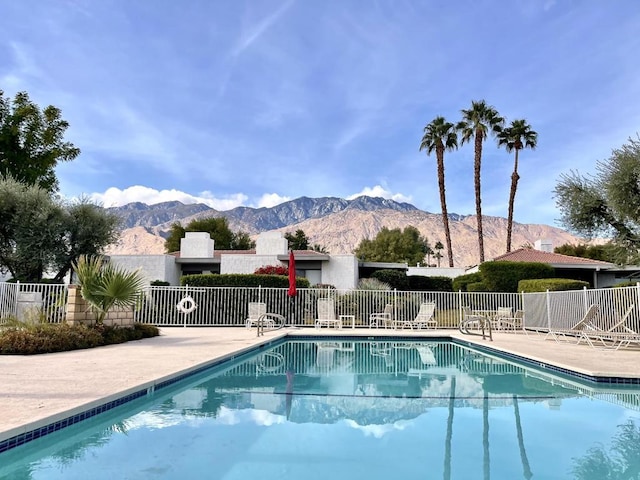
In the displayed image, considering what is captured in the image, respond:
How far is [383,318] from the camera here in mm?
16016

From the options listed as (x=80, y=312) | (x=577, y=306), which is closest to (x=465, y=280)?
(x=577, y=306)

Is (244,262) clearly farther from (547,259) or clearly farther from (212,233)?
(212,233)

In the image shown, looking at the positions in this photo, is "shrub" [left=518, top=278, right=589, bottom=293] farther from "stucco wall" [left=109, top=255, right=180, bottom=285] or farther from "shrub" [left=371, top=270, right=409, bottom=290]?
"stucco wall" [left=109, top=255, right=180, bottom=285]

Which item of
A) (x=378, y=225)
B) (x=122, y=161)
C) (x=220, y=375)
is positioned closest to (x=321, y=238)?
(x=378, y=225)

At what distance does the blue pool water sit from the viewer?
3.74 m

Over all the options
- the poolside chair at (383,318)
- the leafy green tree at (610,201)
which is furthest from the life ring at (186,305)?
the leafy green tree at (610,201)

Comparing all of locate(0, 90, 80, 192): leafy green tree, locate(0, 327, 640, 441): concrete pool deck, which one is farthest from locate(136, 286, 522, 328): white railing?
locate(0, 90, 80, 192): leafy green tree

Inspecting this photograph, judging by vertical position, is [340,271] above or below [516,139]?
below

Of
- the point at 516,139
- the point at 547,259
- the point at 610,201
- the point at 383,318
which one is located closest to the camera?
the point at 610,201

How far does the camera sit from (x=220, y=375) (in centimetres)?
806

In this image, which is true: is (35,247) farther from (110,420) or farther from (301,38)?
(110,420)

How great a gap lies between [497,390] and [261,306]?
953 centimetres

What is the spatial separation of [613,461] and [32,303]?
13.6 metres

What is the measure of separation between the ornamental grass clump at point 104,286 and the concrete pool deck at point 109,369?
3.41ft
